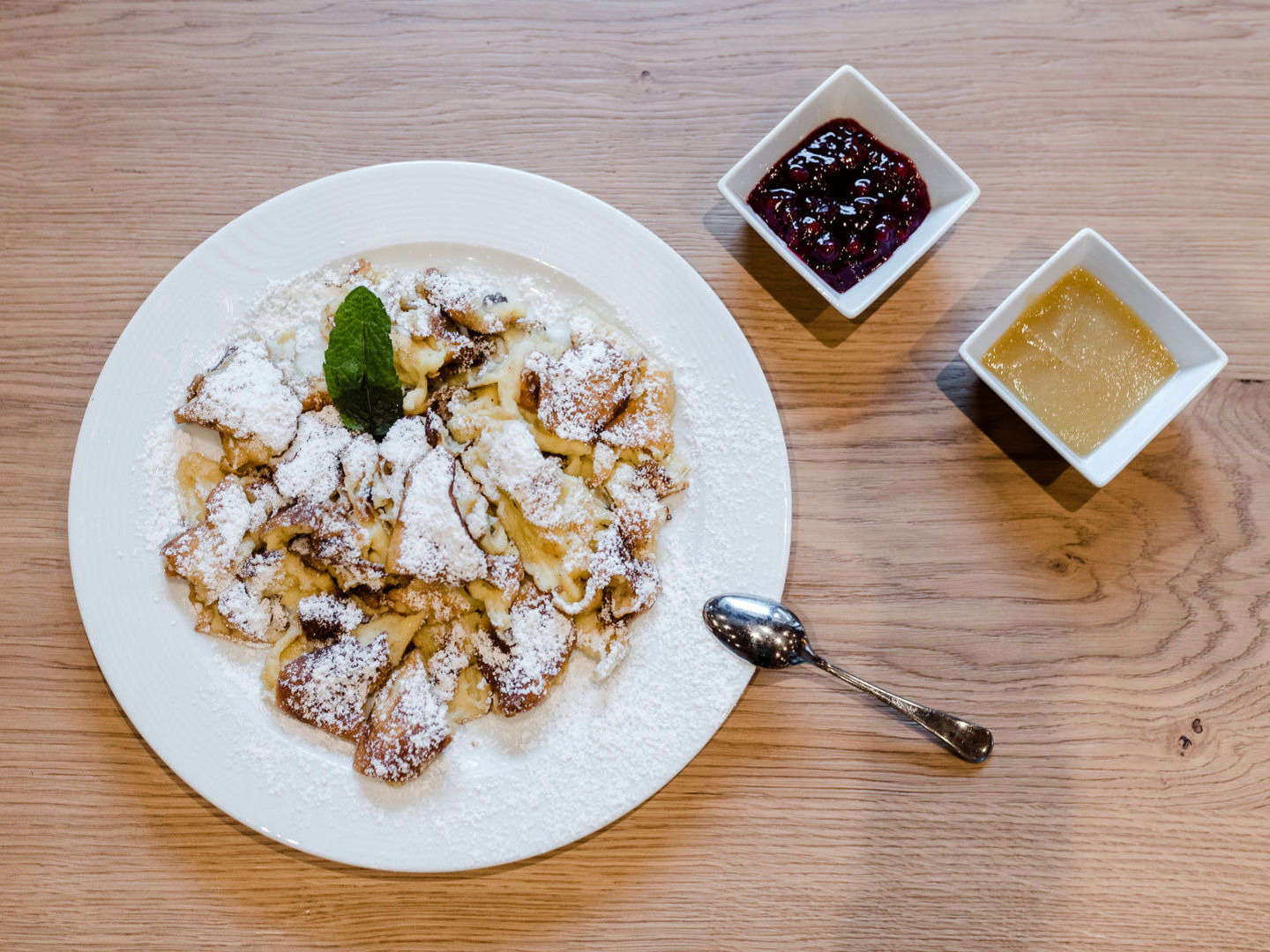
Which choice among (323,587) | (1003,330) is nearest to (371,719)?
(323,587)

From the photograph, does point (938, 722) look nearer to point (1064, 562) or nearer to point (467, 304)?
point (1064, 562)

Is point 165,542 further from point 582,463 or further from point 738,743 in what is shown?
point 738,743

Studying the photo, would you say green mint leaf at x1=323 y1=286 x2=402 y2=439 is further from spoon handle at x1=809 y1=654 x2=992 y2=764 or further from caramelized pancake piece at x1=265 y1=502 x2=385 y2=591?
spoon handle at x1=809 y1=654 x2=992 y2=764

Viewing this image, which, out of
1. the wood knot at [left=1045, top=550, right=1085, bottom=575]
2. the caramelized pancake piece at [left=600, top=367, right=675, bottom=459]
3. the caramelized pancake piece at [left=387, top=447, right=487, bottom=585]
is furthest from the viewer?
the wood knot at [left=1045, top=550, right=1085, bottom=575]

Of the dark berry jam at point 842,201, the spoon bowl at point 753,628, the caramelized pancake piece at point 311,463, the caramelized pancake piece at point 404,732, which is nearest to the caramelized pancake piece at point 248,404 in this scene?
the caramelized pancake piece at point 311,463

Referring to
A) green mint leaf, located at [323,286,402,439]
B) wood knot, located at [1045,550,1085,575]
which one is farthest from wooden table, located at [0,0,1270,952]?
green mint leaf, located at [323,286,402,439]

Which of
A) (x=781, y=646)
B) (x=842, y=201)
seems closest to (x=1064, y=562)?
(x=781, y=646)
